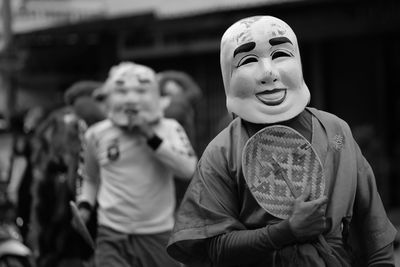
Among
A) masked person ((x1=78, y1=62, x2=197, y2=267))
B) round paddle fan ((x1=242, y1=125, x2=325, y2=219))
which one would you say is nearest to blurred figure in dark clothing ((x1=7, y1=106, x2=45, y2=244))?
masked person ((x1=78, y1=62, x2=197, y2=267))

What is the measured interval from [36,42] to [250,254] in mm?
14097

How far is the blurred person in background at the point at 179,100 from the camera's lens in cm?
767

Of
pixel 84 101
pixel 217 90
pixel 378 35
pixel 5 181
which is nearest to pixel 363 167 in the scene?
pixel 84 101

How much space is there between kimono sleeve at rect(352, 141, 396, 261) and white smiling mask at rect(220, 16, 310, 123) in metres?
0.37

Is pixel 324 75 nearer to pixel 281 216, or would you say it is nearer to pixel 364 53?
pixel 364 53

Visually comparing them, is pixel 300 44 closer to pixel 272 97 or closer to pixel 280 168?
pixel 272 97

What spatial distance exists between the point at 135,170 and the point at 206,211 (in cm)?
235

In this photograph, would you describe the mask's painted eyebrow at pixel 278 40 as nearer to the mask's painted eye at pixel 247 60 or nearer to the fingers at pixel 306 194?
the mask's painted eye at pixel 247 60

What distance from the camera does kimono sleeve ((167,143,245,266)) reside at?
388cm

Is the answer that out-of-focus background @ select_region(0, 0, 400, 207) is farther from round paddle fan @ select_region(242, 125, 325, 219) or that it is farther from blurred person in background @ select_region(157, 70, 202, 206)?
round paddle fan @ select_region(242, 125, 325, 219)

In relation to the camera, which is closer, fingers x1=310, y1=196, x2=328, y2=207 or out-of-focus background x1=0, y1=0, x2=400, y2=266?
fingers x1=310, y1=196, x2=328, y2=207

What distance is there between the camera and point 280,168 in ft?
12.7

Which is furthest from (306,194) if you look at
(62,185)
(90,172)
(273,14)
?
(273,14)

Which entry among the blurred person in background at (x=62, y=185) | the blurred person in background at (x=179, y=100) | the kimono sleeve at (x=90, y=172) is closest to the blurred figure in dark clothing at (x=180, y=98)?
the blurred person in background at (x=179, y=100)
